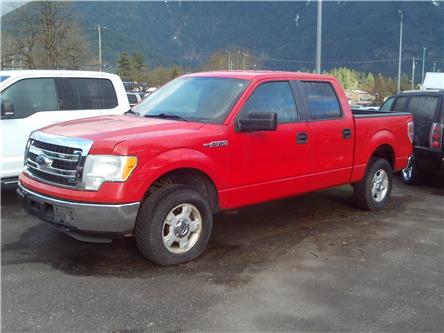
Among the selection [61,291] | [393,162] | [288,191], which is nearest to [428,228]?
[393,162]

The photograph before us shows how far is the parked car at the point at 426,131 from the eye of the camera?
28.7 feet

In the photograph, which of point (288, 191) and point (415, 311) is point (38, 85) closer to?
point (288, 191)

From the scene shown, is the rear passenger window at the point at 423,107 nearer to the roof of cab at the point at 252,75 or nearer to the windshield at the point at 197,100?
the roof of cab at the point at 252,75

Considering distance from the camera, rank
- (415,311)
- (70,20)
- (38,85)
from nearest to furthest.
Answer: (415,311) → (38,85) → (70,20)

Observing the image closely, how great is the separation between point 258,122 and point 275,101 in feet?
2.58

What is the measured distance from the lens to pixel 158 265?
16.6 ft

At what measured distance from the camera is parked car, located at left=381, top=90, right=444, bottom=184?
344 inches

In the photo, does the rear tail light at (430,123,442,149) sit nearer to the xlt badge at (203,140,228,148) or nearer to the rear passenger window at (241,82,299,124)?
the rear passenger window at (241,82,299,124)

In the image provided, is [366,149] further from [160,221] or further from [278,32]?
[278,32]

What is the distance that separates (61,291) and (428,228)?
4518 millimetres

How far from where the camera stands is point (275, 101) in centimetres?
604

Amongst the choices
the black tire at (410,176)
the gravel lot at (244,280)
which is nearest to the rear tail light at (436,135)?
the black tire at (410,176)

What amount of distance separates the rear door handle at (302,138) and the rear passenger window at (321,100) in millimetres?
309

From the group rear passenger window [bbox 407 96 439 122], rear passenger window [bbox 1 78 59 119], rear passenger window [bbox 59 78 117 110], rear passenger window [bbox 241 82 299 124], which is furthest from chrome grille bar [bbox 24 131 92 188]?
rear passenger window [bbox 407 96 439 122]
